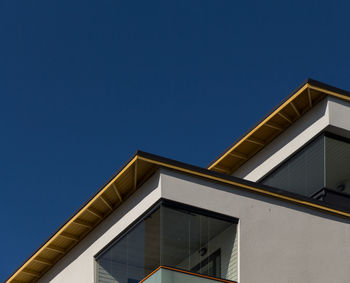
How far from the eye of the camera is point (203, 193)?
22844 mm

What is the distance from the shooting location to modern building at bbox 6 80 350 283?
22.4 metres

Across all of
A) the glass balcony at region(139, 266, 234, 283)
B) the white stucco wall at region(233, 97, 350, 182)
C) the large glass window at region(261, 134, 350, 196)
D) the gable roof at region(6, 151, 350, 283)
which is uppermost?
the white stucco wall at region(233, 97, 350, 182)

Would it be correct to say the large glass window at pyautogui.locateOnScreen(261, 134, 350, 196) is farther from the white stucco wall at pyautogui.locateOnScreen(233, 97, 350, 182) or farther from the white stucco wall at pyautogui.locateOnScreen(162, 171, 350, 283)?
the white stucco wall at pyautogui.locateOnScreen(162, 171, 350, 283)

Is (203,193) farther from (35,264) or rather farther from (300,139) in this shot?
(35,264)

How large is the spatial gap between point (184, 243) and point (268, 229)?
2.56 m

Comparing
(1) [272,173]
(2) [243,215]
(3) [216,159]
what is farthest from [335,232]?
(3) [216,159]

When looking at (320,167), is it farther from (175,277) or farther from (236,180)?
(175,277)

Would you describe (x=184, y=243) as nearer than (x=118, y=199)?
Yes

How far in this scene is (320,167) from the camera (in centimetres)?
2627

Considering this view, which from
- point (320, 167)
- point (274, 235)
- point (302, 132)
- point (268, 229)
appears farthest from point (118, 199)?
point (302, 132)

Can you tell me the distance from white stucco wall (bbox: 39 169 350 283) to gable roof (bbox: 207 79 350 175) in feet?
13.9

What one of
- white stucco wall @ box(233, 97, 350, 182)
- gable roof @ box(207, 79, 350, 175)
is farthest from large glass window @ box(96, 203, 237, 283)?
gable roof @ box(207, 79, 350, 175)

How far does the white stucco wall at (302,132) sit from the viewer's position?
26375mm

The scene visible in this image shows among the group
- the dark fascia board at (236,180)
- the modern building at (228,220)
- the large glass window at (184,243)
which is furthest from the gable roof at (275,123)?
the large glass window at (184,243)
